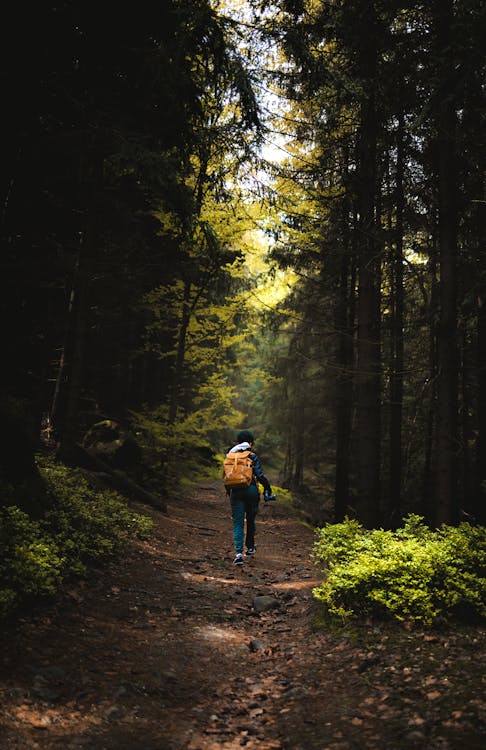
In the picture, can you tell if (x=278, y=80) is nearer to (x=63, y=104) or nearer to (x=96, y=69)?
(x=96, y=69)

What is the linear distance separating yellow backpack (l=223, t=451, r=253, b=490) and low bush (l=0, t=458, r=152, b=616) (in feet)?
6.75

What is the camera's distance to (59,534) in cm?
648

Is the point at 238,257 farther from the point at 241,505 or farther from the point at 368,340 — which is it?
the point at 241,505

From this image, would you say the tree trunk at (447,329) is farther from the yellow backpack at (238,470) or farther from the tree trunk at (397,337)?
the yellow backpack at (238,470)

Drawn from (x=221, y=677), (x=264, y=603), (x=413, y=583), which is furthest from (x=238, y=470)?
(x=221, y=677)

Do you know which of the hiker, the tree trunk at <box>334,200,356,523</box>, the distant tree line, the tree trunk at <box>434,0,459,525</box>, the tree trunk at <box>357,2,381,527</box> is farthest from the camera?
the tree trunk at <box>334,200,356,523</box>

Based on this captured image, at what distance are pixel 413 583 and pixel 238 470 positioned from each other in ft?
11.8

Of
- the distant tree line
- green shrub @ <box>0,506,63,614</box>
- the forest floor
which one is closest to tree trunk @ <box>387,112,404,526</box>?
the distant tree line

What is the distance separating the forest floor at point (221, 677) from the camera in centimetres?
321

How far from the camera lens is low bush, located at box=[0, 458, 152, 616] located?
15.8ft

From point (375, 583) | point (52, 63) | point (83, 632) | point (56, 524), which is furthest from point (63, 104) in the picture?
point (375, 583)

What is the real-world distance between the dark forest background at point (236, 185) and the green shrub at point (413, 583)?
2.84 metres

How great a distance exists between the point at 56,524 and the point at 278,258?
397 inches

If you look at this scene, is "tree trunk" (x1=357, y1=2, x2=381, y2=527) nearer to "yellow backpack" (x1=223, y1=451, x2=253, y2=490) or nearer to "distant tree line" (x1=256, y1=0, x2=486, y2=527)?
"distant tree line" (x1=256, y1=0, x2=486, y2=527)
